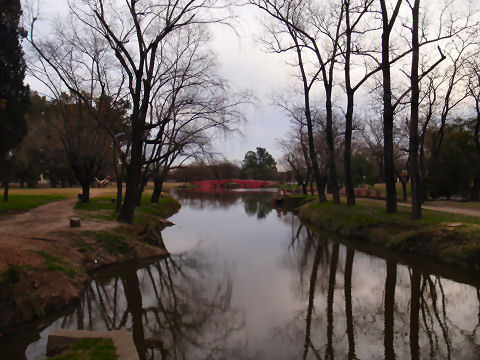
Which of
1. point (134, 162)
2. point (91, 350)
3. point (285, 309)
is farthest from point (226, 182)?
point (91, 350)

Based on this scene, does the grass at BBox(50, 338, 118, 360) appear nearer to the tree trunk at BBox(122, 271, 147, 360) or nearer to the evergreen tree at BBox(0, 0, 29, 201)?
the tree trunk at BBox(122, 271, 147, 360)

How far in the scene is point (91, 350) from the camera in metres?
4.66

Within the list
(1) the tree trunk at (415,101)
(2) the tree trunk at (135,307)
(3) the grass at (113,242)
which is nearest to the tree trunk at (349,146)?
(1) the tree trunk at (415,101)

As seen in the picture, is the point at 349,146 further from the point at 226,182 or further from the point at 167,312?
the point at 226,182

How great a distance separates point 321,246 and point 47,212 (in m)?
12.9

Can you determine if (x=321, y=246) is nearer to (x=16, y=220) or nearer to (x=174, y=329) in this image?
(x=174, y=329)

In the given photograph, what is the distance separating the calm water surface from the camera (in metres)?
5.69

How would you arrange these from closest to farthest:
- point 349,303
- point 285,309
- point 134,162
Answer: point 285,309 → point 349,303 → point 134,162

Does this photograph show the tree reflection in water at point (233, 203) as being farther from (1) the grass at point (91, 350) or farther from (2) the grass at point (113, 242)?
(1) the grass at point (91, 350)

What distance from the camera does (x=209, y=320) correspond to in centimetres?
702

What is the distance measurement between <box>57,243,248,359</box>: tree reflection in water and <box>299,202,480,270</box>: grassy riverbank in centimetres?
637

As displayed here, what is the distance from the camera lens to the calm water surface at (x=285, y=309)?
5.69m

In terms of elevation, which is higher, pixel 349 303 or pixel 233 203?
pixel 233 203

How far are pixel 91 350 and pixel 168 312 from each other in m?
2.80
